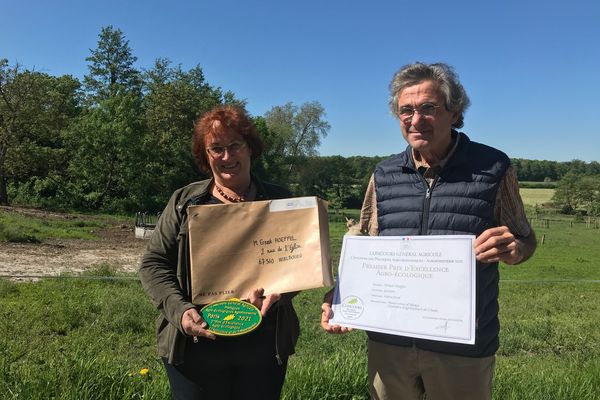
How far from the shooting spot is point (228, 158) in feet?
8.04

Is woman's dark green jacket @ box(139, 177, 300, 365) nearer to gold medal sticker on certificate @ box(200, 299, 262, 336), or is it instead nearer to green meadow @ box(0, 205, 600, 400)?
gold medal sticker on certificate @ box(200, 299, 262, 336)

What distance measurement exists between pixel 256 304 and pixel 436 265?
0.83 meters

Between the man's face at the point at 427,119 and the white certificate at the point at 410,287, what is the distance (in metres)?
0.47

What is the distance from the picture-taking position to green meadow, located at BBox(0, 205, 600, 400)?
3150 mm

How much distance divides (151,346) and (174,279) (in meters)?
5.29

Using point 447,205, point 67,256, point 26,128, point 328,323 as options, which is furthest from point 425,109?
point 26,128

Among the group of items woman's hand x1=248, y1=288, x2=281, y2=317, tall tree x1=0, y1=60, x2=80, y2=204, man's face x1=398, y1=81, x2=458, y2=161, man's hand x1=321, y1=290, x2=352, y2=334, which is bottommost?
man's hand x1=321, y1=290, x2=352, y2=334

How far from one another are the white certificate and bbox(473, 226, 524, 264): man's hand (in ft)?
0.13

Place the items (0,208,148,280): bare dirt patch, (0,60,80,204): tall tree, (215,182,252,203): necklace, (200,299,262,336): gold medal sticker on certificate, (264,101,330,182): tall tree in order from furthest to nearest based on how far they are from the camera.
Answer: (264,101,330,182): tall tree
(0,60,80,204): tall tree
(0,208,148,280): bare dirt patch
(215,182,252,203): necklace
(200,299,262,336): gold medal sticker on certificate

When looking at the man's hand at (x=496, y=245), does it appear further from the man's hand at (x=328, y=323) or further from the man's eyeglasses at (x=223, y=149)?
the man's eyeglasses at (x=223, y=149)

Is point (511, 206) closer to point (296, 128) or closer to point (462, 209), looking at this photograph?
point (462, 209)

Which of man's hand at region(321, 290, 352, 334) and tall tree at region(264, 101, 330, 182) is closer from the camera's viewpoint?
man's hand at region(321, 290, 352, 334)

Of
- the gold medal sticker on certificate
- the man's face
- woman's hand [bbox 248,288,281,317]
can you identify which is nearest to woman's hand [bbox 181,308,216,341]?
the gold medal sticker on certificate

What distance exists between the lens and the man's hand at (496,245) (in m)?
2.02
